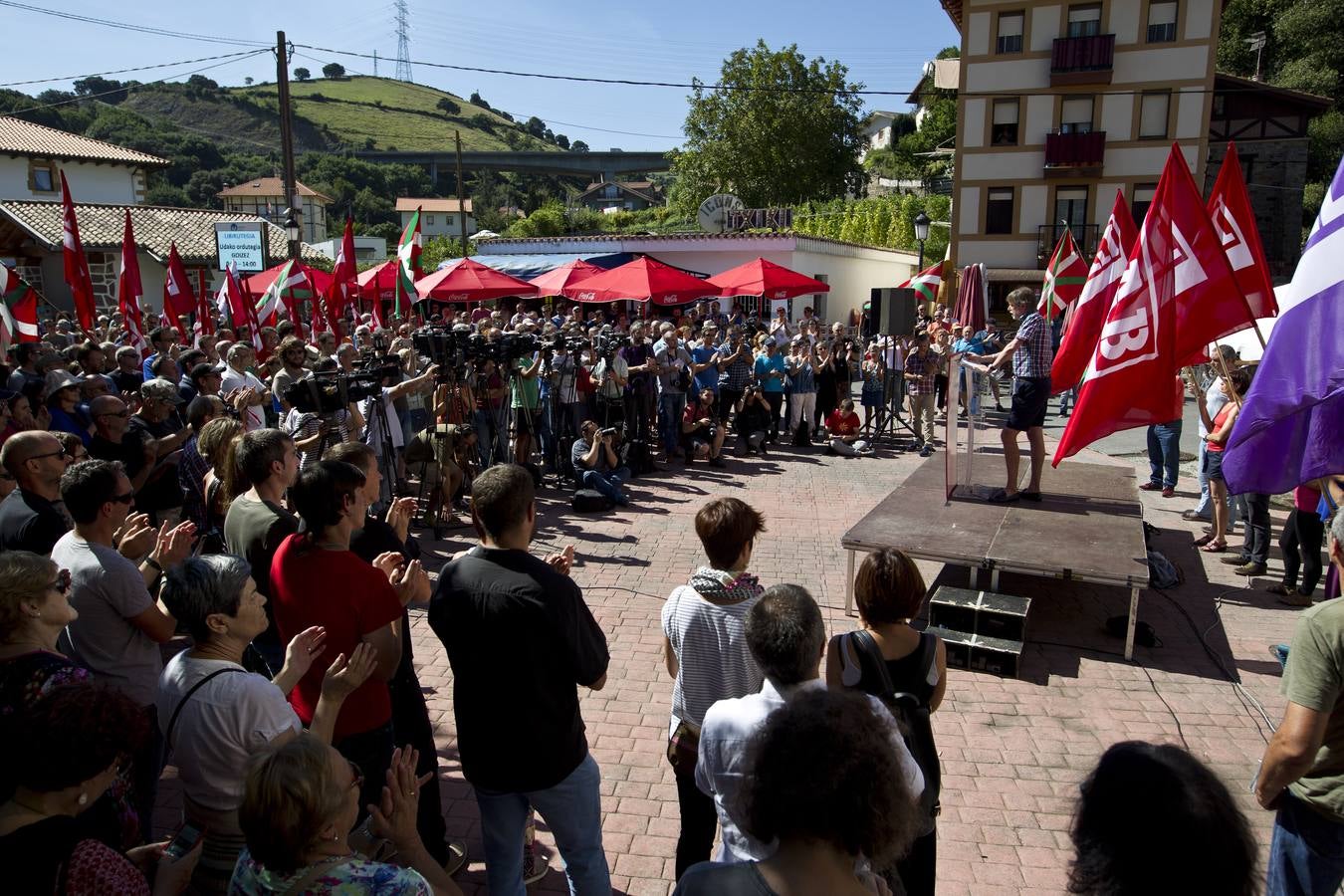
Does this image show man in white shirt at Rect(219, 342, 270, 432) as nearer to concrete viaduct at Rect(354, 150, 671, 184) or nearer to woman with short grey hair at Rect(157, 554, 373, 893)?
woman with short grey hair at Rect(157, 554, 373, 893)

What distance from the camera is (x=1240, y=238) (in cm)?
681

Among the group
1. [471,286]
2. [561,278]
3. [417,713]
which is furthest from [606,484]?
[561,278]

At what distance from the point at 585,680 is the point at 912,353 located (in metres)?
12.3

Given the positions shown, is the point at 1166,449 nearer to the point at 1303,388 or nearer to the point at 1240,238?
the point at 1240,238

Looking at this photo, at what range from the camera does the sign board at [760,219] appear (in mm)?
31719

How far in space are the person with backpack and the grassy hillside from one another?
137452mm

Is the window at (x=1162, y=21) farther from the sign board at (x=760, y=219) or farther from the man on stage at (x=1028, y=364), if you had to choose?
the man on stage at (x=1028, y=364)

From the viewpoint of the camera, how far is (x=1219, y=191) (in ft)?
23.1

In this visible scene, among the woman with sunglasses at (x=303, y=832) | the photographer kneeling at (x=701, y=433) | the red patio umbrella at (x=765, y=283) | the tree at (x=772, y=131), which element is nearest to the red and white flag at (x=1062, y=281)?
the red patio umbrella at (x=765, y=283)

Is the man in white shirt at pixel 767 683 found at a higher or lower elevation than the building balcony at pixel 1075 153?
lower

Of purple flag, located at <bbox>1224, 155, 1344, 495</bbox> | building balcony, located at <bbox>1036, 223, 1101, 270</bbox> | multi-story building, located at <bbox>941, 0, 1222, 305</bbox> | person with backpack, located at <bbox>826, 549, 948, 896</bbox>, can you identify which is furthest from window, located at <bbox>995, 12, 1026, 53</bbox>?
person with backpack, located at <bbox>826, 549, 948, 896</bbox>

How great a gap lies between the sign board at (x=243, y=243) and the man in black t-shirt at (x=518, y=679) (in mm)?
20399

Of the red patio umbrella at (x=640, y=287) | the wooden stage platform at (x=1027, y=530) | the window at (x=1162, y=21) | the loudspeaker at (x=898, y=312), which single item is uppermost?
the window at (x=1162, y=21)

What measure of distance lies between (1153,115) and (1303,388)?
109 feet
